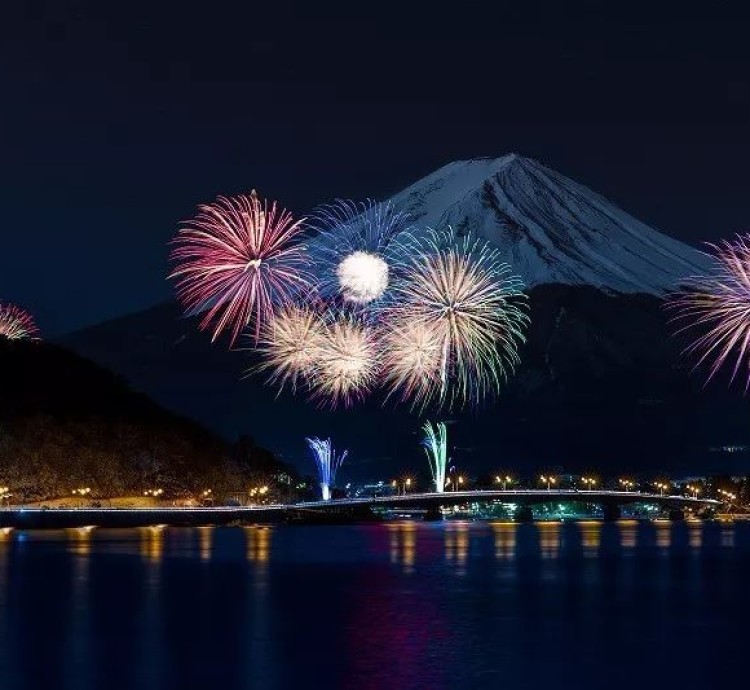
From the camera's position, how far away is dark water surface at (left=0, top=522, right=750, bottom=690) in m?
67.1

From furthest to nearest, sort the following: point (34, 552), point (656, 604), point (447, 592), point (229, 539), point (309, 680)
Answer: point (229, 539) < point (34, 552) < point (447, 592) < point (656, 604) < point (309, 680)

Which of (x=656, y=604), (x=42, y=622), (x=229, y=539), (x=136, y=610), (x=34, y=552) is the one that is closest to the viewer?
(x=42, y=622)

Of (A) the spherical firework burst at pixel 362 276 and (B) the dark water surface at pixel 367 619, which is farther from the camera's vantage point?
(A) the spherical firework burst at pixel 362 276

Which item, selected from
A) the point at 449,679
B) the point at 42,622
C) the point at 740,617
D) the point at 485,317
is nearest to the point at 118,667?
the point at 449,679

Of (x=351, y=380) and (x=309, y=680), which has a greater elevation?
(x=351, y=380)

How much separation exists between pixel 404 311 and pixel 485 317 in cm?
592

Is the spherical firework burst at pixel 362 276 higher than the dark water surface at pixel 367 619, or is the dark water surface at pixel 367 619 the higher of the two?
the spherical firework burst at pixel 362 276

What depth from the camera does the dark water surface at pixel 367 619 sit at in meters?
67.1

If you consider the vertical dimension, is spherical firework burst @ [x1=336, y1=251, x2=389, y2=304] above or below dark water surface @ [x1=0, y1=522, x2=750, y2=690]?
above

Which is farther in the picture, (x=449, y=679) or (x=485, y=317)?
(x=485, y=317)

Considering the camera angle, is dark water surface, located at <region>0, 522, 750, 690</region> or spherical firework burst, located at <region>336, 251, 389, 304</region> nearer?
dark water surface, located at <region>0, 522, 750, 690</region>

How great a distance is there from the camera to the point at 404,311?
94688 millimetres

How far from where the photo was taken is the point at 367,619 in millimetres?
89250

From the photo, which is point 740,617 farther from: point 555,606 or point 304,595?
point 304,595
